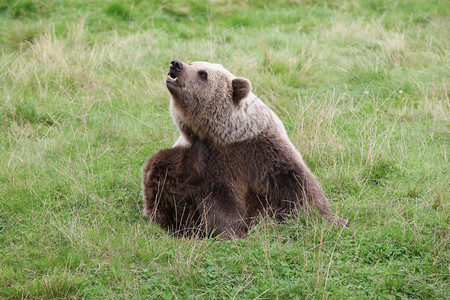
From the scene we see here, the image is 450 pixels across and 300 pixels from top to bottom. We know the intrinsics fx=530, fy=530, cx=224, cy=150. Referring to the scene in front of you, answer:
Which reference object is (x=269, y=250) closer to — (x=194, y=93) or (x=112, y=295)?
(x=112, y=295)

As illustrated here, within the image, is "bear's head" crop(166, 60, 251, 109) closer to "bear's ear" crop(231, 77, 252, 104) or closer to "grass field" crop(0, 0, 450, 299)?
"bear's ear" crop(231, 77, 252, 104)

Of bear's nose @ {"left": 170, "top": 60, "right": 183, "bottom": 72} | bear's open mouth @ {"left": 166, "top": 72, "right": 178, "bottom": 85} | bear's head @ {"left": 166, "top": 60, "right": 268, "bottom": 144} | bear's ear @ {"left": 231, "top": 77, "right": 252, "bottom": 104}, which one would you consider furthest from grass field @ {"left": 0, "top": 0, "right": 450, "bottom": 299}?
bear's nose @ {"left": 170, "top": 60, "right": 183, "bottom": 72}

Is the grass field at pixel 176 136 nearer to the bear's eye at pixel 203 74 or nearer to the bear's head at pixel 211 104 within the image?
the bear's head at pixel 211 104

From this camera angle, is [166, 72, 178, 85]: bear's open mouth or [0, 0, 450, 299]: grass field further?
[166, 72, 178, 85]: bear's open mouth

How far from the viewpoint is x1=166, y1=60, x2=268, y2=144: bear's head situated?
4637 mm

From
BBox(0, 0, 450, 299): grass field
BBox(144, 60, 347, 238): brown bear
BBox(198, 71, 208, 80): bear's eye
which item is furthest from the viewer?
BBox(198, 71, 208, 80): bear's eye

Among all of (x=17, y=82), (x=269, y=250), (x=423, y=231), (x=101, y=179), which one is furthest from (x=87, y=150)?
(x=423, y=231)

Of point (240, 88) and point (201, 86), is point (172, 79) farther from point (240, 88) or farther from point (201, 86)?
point (240, 88)

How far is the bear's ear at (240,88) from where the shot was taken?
4.63 metres

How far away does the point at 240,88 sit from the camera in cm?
466

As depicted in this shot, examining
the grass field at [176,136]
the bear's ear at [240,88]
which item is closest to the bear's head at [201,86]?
the bear's ear at [240,88]

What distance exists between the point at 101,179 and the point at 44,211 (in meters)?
0.72

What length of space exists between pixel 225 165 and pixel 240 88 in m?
0.69

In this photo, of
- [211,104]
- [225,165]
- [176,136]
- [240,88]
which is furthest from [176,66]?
[176,136]
